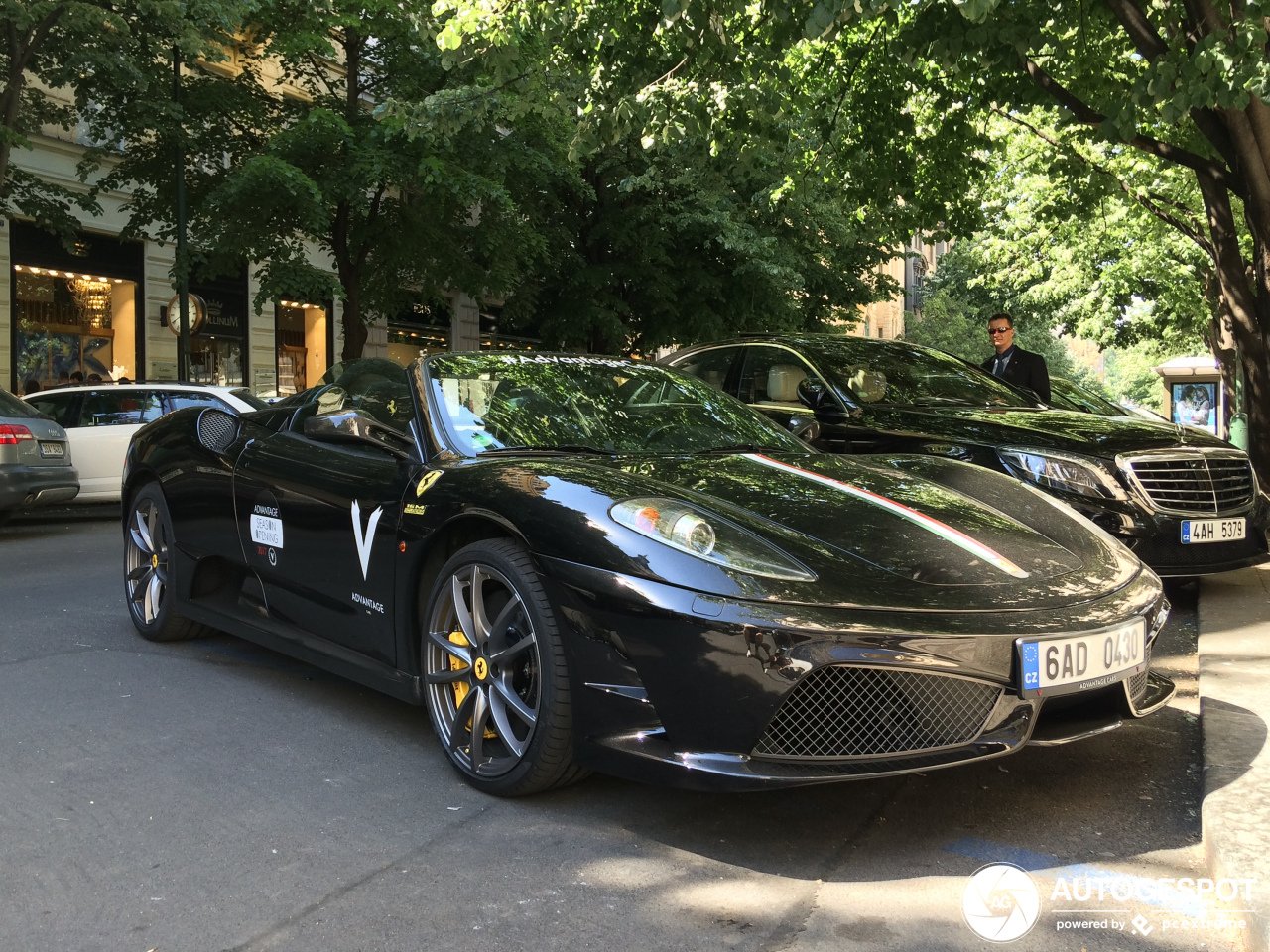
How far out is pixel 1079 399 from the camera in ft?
39.4

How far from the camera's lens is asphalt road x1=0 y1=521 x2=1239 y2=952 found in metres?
2.65

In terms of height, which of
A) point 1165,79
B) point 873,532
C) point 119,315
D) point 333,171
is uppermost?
point 333,171

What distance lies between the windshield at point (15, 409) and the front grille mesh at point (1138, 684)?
10405mm

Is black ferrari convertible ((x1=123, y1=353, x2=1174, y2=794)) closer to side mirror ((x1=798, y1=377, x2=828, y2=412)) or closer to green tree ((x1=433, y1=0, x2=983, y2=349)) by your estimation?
side mirror ((x1=798, y1=377, x2=828, y2=412))

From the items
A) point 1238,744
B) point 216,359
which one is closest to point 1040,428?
point 1238,744

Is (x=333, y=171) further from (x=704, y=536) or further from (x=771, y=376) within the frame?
(x=704, y=536)

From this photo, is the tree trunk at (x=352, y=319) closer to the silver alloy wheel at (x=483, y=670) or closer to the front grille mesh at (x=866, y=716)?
the silver alloy wheel at (x=483, y=670)

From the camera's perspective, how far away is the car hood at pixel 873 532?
3070 millimetres

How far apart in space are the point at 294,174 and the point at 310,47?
206 cm

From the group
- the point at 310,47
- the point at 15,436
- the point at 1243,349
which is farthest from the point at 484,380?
the point at 310,47

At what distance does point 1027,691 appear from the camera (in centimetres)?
298

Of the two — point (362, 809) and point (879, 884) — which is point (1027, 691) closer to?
point (879, 884)

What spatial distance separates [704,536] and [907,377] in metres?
4.77

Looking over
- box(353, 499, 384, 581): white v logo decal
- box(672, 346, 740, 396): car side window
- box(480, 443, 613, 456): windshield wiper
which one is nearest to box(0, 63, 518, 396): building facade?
box(672, 346, 740, 396): car side window
